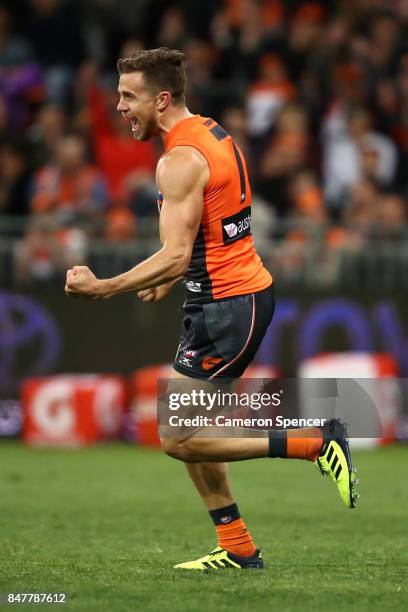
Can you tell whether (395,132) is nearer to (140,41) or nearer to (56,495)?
(140,41)

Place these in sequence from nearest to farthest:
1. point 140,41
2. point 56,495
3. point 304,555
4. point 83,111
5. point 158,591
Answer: point 158,591
point 304,555
point 56,495
point 83,111
point 140,41

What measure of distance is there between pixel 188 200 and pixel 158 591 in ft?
6.25

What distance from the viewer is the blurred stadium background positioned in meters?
14.2

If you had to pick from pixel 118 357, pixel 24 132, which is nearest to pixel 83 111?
pixel 24 132

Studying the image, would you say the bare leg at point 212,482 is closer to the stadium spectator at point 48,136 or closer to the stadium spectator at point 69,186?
the stadium spectator at point 69,186

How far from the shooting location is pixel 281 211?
15.3m

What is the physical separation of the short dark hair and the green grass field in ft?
8.26

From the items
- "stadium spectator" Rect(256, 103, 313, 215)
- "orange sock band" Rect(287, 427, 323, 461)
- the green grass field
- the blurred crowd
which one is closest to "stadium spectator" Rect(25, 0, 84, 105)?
the blurred crowd

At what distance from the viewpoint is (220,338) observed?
690 cm

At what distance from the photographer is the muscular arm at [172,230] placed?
21.2 ft

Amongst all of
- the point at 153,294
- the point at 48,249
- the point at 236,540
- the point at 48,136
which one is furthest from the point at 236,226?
the point at 48,136

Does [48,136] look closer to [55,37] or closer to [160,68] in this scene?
Answer: [55,37]

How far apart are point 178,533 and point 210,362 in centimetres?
214

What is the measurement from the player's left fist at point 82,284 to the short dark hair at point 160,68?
1.21 m
